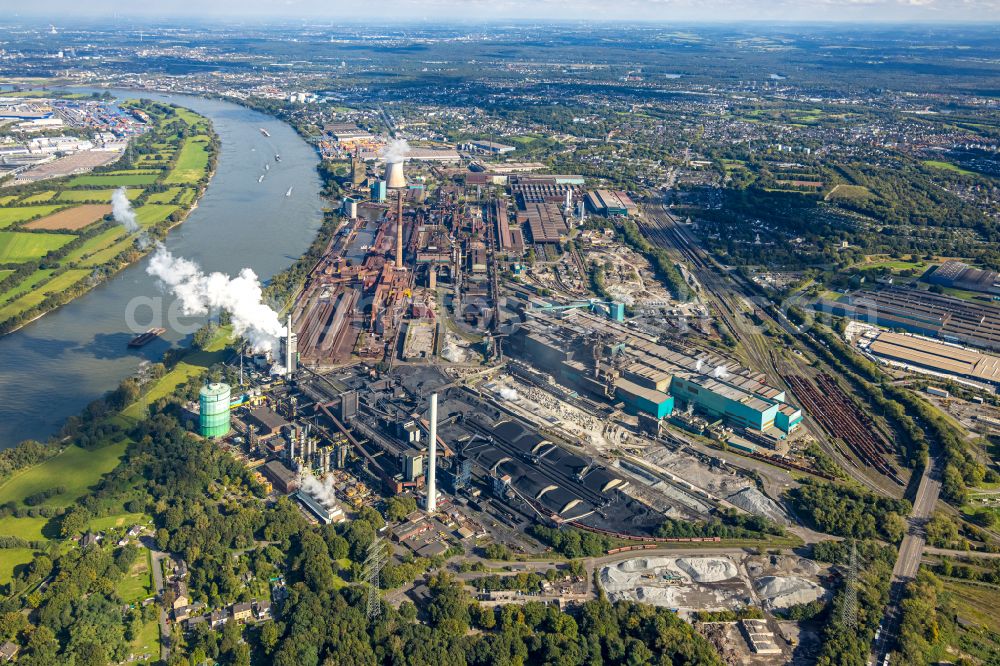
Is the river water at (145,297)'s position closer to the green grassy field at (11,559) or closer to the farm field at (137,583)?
the green grassy field at (11,559)

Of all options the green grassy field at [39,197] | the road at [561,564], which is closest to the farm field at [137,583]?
the road at [561,564]

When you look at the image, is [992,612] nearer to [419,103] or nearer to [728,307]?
[728,307]

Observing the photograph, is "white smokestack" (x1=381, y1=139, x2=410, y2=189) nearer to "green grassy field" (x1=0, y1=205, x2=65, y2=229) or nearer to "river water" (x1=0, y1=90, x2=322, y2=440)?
"river water" (x1=0, y1=90, x2=322, y2=440)

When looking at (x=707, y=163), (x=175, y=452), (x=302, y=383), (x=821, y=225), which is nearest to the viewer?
(x=175, y=452)

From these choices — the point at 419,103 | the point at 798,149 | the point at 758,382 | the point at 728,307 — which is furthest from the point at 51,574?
the point at 419,103

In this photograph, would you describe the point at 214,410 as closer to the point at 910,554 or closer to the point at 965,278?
the point at 910,554

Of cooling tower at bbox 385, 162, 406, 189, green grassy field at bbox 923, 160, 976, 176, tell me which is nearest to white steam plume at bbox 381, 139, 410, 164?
cooling tower at bbox 385, 162, 406, 189

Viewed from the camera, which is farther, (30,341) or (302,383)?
(30,341)
